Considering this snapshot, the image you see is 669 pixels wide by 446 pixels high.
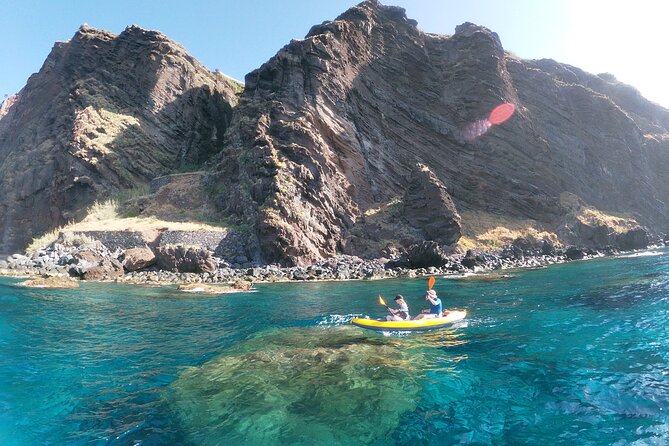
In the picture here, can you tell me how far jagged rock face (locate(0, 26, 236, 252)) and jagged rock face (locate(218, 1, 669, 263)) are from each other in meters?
13.7

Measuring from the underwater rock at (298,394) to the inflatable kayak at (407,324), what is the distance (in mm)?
1829

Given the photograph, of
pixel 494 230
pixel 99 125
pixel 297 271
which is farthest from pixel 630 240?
pixel 99 125

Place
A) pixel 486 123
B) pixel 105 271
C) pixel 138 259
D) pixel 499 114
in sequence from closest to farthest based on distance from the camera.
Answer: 1. pixel 105 271
2. pixel 138 259
3. pixel 486 123
4. pixel 499 114

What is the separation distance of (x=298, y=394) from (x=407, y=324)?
22.8 ft

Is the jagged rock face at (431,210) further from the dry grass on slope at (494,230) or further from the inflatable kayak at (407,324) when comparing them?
the inflatable kayak at (407,324)

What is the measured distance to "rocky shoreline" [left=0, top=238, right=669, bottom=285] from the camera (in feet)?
94.3

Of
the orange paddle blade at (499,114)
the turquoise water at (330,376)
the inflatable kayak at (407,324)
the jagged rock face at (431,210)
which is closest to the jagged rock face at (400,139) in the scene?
the orange paddle blade at (499,114)

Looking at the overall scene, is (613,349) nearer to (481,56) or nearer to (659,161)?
(481,56)

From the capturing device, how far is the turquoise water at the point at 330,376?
710 centimetres

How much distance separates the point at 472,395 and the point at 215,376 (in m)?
6.23

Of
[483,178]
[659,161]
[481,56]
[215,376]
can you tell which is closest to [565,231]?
[483,178]

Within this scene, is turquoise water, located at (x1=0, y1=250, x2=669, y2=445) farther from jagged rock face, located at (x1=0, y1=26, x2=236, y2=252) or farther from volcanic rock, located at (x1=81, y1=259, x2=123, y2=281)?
jagged rock face, located at (x1=0, y1=26, x2=236, y2=252)

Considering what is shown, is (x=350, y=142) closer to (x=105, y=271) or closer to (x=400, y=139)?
(x=400, y=139)

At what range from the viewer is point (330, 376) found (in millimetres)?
9414
